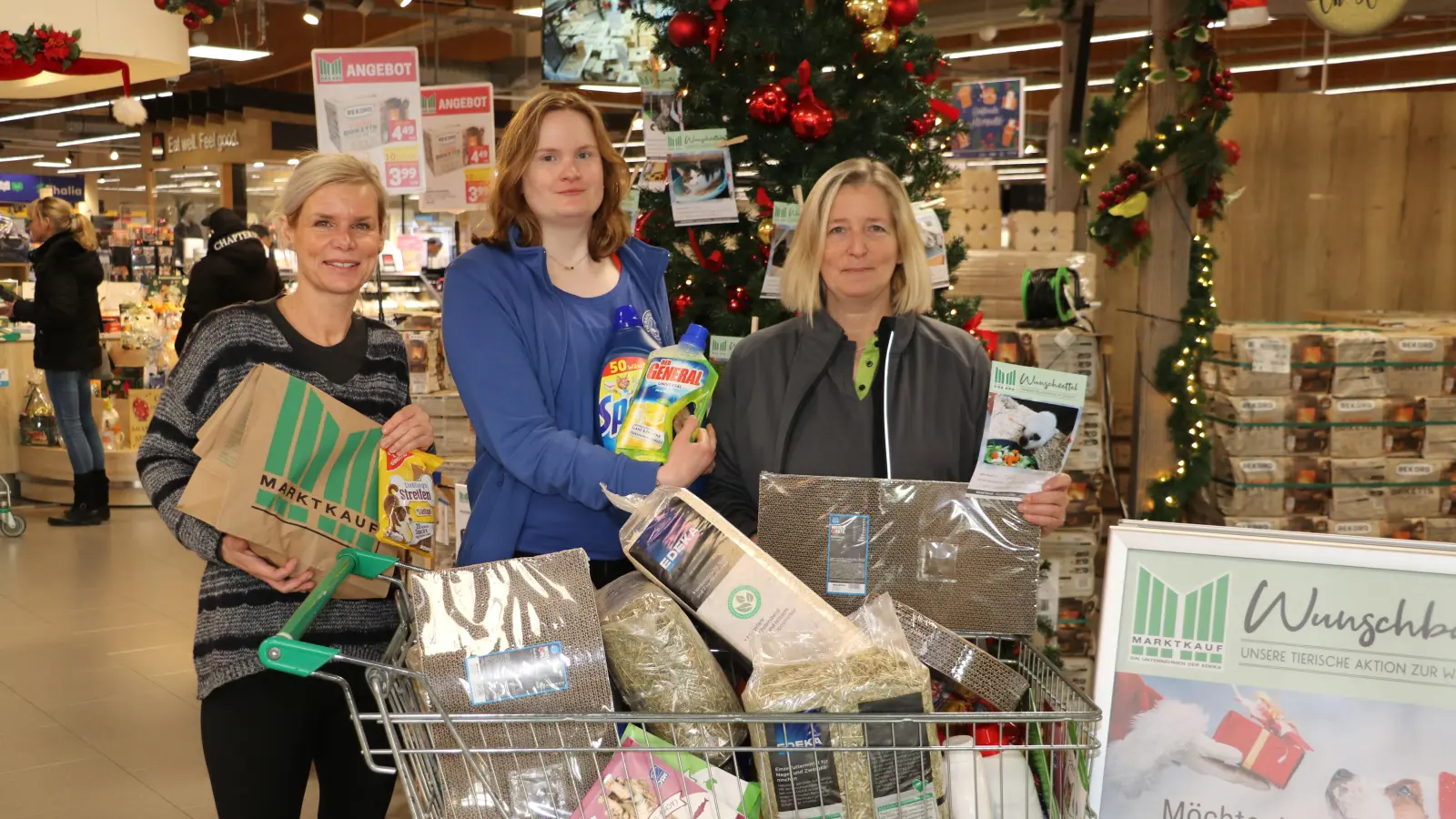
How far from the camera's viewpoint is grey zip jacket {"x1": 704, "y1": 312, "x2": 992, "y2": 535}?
1.98 m

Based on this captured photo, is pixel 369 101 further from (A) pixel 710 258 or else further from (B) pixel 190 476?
(B) pixel 190 476

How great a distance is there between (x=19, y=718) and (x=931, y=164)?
3.94 metres

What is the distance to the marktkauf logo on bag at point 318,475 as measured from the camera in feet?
6.53

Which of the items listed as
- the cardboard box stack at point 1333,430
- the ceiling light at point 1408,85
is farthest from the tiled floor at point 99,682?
the ceiling light at point 1408,85

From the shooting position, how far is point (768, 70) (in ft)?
11.3

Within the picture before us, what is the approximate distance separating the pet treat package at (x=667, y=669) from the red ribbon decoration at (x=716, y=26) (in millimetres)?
2257

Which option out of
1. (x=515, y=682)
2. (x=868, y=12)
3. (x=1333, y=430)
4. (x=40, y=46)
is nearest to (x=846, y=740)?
(x=515, y=682)

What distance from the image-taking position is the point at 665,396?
5.84 ft

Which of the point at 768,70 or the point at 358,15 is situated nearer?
the point at 768,70

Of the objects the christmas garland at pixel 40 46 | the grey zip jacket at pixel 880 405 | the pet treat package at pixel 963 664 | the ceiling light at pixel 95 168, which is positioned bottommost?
the pet treat package at pixel 963 664

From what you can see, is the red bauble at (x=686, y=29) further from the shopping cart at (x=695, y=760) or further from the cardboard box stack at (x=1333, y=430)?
the cardboard box stack at (x=1333, y=430)

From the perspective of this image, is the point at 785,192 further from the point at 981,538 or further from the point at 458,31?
the point at 458,31

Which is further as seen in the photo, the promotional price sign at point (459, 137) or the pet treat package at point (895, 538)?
the promotional price sign at point (459, 137)

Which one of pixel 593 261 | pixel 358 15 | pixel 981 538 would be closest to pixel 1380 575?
pixel 981 538
